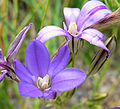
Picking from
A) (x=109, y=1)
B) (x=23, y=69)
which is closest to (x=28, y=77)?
(x=23, y=69)

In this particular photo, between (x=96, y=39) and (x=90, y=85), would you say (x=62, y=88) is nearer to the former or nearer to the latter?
(x=96, y=39)

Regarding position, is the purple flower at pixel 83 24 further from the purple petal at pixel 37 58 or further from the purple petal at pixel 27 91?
the purple petal at pixel 27 91

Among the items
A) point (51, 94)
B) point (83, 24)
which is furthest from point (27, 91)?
point (83, 24)

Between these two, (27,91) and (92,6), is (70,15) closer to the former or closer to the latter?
(92,6)

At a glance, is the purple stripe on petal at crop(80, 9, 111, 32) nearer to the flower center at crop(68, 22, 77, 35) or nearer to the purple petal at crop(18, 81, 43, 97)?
the flower center at crop(68, 22, 77, 35)

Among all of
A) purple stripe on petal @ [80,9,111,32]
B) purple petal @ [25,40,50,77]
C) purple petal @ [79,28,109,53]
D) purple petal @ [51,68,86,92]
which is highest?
purple stripe on petal @ [80,9,111,32]

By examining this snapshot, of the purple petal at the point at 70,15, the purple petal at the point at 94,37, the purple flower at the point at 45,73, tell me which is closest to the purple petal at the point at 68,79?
the purple flower at the point at 45,73

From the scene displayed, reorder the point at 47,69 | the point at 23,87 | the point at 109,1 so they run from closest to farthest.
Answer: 1. the point at 23,87
2. the point at 47,69
3. the point at 109,1

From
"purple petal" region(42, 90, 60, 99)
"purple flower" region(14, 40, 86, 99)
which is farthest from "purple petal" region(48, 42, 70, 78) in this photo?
"purple petal" region(42, 90, 60, 99)
